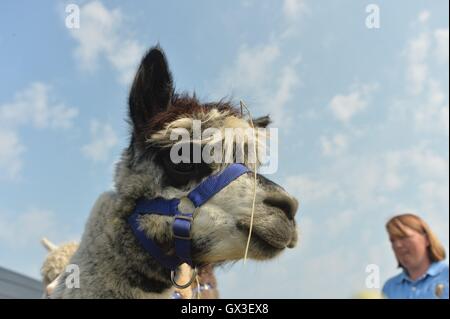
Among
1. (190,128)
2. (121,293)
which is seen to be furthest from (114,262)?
(190,128)

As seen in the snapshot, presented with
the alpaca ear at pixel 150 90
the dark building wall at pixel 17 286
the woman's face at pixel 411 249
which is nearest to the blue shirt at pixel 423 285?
the woman's face at pixel 411 249

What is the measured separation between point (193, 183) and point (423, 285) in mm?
2354

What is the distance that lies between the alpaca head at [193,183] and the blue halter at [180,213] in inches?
0.9

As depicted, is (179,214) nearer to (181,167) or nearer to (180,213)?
(180,213)

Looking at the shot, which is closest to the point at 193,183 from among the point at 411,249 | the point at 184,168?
the point at 184,168

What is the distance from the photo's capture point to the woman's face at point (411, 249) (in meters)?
3.94

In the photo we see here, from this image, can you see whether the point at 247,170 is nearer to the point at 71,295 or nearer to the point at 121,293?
the point at 121,293

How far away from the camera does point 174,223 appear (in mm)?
2311

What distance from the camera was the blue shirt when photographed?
3742mm

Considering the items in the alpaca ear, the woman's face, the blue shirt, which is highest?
the alpaca ear

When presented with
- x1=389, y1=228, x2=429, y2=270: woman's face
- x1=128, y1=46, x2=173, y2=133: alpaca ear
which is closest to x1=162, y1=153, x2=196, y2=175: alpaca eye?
x1=128, y1=46, x2=173, y2=133: alpaca ear

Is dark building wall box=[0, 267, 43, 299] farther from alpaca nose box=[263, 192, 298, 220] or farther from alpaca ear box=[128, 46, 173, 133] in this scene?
alpaca nose box=[263, 192, 298, 220]

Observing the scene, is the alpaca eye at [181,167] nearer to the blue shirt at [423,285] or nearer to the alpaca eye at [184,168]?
the alpaca eye at [184,168]

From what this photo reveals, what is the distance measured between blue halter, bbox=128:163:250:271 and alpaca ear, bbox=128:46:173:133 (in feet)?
1.49
